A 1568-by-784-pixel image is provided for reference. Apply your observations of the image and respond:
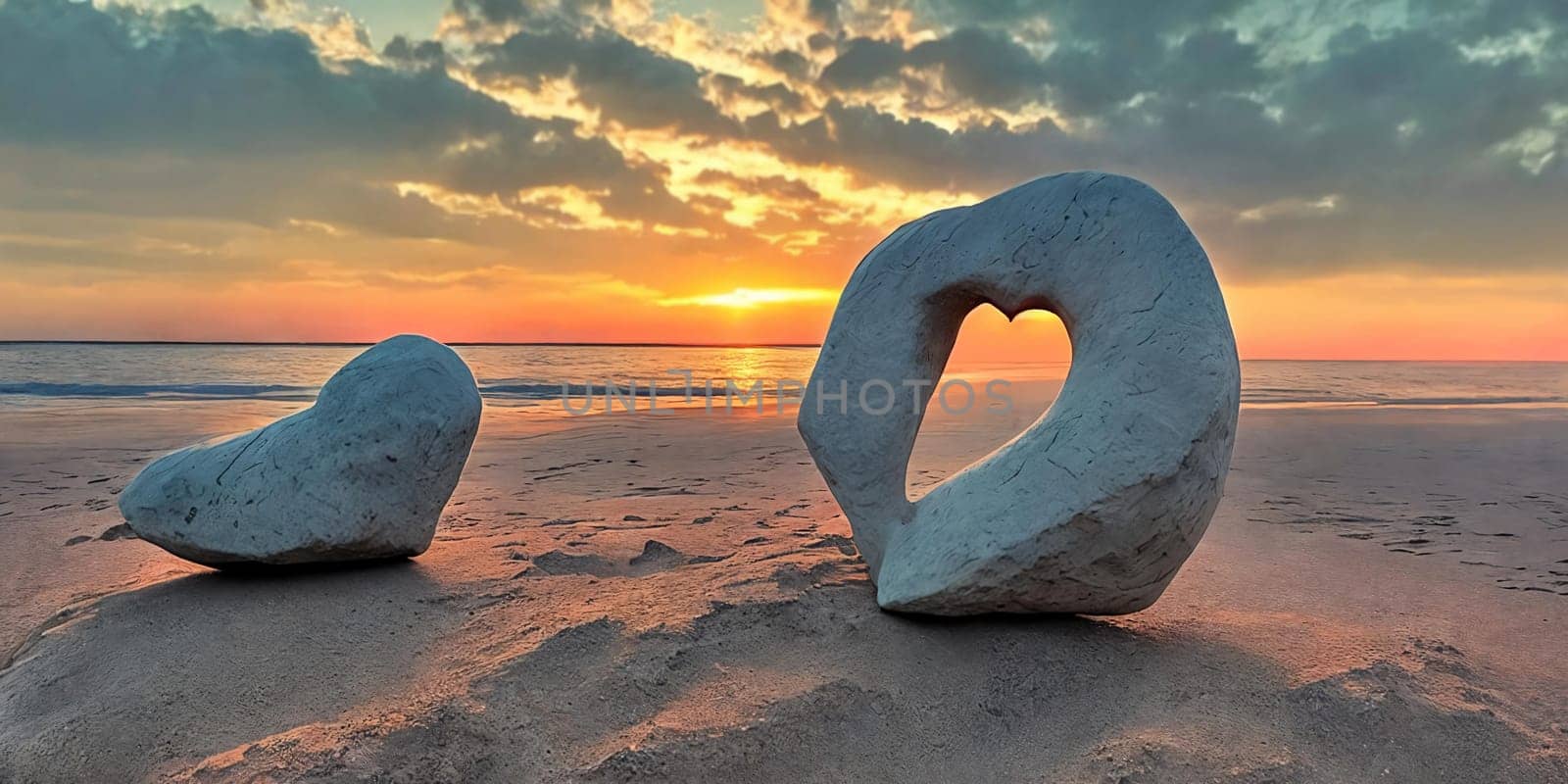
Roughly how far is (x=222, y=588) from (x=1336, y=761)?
16.2 ft

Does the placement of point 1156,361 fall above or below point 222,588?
above

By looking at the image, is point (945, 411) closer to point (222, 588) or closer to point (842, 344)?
point (842, 344)

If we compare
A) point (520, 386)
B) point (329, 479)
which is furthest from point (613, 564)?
point (520, 386)

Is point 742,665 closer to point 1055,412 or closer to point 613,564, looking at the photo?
point 613,564

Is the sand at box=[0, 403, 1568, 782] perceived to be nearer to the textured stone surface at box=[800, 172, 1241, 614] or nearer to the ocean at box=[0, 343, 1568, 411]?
the textured stone surface at box=[800, 172, 1241, 614]

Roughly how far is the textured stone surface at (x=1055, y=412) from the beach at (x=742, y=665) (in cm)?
30

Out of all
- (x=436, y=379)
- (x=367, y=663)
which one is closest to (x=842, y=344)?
(x=436, y=379)

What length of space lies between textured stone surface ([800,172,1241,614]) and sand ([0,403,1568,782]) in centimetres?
31

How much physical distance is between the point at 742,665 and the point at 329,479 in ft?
8.20

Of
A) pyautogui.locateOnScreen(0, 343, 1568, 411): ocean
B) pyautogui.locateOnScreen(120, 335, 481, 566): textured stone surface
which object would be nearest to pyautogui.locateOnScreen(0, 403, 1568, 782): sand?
pyautogui.locateOnScreen(120, 335, 481, 566): textured stone surface

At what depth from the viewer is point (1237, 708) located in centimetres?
296

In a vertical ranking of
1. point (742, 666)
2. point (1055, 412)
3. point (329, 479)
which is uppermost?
point (1055, 412)

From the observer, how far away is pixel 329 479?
4.23m

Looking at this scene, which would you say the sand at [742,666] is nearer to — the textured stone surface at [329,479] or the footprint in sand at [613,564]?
the footprint in sand at [613,564]
